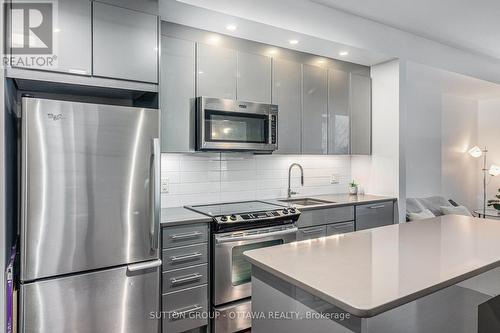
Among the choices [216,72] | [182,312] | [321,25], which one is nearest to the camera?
[182,312]

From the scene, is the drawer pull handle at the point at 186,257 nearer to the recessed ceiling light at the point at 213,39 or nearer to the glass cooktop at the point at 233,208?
the glass cooktop at the point at 233,208

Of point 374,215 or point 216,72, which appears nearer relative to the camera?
point 216,72

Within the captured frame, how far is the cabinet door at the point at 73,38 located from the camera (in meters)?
1.97

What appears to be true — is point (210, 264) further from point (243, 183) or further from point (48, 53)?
point (48, 53)

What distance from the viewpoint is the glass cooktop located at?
2709 millimetres

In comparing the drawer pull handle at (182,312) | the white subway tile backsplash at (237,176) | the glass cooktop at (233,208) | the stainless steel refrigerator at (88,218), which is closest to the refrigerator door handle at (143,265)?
the stainless steel refrigerator at (88,218)

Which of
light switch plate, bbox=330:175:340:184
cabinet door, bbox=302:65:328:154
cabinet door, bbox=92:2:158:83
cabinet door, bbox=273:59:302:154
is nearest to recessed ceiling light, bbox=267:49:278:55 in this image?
cabinet door, bbox=273:59:302:154

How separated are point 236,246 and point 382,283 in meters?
1.54

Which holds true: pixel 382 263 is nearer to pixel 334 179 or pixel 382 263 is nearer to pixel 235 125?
pixel 235 125

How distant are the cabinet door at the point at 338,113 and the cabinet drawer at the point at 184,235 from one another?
186 cm

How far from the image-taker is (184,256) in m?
2.41

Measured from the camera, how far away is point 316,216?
10.3ft

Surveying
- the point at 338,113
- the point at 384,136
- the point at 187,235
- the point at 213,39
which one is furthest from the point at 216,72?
the point at 384,136

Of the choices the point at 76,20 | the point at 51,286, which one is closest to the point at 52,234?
the point at 51,286
